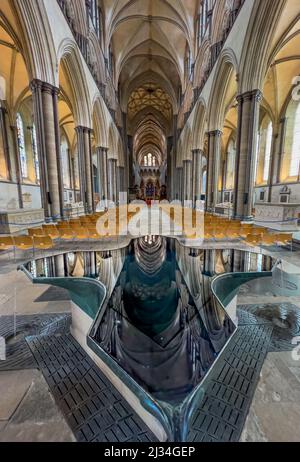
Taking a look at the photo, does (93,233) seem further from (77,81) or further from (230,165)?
(230,165)

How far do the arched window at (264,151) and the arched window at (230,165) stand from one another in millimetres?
6604

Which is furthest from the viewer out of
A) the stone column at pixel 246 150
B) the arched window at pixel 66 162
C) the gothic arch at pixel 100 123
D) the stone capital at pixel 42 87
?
the arched window at pixel 66 162

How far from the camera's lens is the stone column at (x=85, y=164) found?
14.3m

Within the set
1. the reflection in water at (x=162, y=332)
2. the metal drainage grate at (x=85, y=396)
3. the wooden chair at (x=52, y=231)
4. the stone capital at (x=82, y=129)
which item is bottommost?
the metal drainage grate at (x=85, y=396)

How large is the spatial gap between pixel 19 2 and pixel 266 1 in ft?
33.2

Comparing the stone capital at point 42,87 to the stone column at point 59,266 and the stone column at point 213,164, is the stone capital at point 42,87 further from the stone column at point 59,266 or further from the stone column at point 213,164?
the stone column at point 213,164

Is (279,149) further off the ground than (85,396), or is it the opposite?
(279,149)

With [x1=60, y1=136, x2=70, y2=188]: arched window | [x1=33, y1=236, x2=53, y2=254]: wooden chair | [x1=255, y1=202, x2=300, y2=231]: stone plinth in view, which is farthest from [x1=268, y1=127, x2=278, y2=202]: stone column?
[x1=60, y1=136, x2=70, y2=188]: arched window

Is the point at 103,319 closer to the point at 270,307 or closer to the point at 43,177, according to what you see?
the point at 270,307

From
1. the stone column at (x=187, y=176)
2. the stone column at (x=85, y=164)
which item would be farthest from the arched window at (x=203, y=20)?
the stone column at (x=85, y=164)

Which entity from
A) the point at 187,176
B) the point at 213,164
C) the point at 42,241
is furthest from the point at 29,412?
the point at 187,176

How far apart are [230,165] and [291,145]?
11.4 metres

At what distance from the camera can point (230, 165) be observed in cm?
2878

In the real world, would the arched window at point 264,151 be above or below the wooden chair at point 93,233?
above
